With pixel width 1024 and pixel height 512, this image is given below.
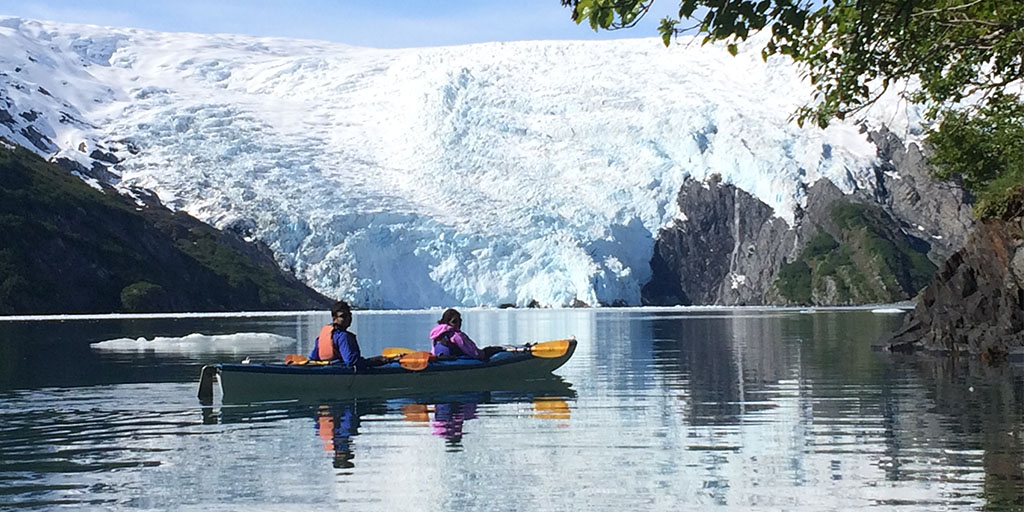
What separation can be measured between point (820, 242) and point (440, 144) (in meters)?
54.5

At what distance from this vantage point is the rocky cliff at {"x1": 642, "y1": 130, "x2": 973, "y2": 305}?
166 metres

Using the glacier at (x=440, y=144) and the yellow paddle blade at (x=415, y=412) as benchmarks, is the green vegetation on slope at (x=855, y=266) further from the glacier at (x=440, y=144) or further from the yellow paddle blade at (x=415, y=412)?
the yellow paddle blade at (x=415, y=412)

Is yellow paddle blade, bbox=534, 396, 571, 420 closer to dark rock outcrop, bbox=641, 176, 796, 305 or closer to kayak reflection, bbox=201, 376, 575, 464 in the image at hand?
kayak reflection, bbox=201, 376, 575, 464

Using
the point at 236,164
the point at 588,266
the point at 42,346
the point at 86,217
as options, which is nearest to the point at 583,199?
the point at 588,266

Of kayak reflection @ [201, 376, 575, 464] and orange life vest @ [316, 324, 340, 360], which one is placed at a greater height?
orange life vest @ [316, 324, 340, 360]

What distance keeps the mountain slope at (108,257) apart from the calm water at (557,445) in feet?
369

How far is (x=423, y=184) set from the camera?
154750 mm

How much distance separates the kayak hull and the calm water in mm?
638

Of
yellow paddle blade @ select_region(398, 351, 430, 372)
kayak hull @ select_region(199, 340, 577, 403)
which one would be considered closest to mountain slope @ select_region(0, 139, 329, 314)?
kayak hull @ select_region(199, 340, 577, 403)

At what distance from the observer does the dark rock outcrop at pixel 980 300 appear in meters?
38.5

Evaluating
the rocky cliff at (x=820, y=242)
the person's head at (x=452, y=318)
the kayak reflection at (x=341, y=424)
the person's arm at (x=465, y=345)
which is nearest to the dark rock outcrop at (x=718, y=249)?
the rocky cliff at (x=820, y=242)

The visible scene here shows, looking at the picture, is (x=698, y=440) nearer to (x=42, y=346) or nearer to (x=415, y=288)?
(x=42, y=346)

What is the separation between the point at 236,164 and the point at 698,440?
141 meters

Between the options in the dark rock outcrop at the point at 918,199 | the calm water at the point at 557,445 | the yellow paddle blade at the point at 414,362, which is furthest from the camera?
the dark rock outcrop at the point at 918,199
